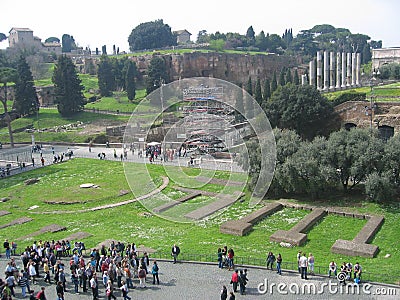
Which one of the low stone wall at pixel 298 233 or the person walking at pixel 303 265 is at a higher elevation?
the person walking at pixel 303 265

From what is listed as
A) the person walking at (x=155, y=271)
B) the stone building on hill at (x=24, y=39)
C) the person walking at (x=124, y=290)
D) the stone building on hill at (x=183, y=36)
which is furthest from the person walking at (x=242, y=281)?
the stone building on hill at (x=183, y=36)

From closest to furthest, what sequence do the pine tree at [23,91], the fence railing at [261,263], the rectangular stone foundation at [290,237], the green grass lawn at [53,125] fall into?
the fence railing at [261,263] → the rectangular stone foundation at [290,237] → the green grass lawn at [53,125] → the pine tree at [23,91]

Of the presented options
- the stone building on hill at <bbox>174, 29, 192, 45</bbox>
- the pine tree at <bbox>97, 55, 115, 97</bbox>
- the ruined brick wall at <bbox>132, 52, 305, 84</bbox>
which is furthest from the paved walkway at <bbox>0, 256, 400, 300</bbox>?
the stone building on hill at <bbox>174, 29, 192, 45</bbox>

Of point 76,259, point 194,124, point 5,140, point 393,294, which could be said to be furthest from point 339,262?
point 5,140

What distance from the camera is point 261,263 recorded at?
57.2 feet

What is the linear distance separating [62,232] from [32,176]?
14.4 meters

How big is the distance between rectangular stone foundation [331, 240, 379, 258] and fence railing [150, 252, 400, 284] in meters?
2.23

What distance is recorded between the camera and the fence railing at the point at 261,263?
→ 15.5 m

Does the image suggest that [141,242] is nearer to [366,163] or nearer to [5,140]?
[366,163]

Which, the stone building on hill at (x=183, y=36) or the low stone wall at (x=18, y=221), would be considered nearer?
the low stone wall at (x=18, y=221)

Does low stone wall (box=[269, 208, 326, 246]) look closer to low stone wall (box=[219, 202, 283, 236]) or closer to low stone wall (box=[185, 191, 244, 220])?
low stone wall (box=[219, 202, 283, 236])

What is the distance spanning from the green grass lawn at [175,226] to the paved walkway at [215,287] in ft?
3.63

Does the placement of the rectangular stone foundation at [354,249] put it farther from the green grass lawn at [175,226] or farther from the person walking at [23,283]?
the person walking at [23,283]

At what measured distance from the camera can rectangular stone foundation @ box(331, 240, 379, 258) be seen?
18375 millimetres
